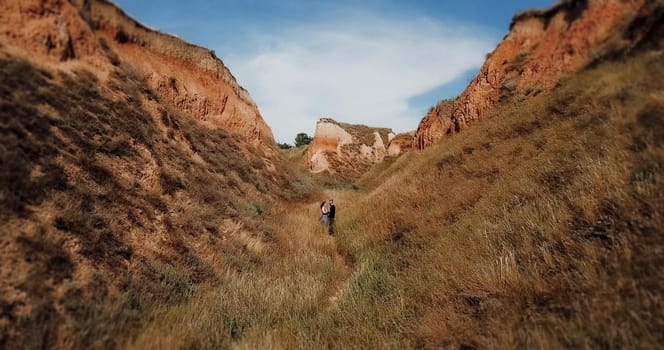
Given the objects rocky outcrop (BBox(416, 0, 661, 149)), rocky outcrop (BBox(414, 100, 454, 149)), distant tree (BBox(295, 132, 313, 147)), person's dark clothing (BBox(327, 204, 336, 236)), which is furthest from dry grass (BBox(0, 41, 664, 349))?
distant tree (BBox(295, 132, 313, 147))

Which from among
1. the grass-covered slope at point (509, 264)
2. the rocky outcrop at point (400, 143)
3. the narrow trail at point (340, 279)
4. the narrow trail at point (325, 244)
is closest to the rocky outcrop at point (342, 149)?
the rocky outcrop at point (400, 143)

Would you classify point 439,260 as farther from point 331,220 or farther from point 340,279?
point 331,220

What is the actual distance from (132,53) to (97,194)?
36.4ft

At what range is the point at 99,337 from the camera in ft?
14.0

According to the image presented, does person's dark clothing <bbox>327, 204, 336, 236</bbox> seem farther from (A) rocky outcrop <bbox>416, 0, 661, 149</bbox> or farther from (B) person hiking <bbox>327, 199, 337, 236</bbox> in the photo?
(A) rocky outcrop <bbox>416, 0, 661, 149</bbox>

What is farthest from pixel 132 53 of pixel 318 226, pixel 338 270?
pixel 338 270

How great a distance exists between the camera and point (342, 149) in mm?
46000

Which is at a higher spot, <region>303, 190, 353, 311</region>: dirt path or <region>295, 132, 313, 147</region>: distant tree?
<region>295, 132, 313, 147</region>: distant tree

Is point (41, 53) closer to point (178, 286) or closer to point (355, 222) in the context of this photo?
point (178, 286)

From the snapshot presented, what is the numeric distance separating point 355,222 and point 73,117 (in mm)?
9105

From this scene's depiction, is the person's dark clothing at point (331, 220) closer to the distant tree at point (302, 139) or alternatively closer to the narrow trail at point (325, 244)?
the narrow trail at point (325, 244)

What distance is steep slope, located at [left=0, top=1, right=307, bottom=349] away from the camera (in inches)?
185

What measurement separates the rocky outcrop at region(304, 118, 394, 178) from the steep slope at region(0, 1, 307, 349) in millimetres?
27725

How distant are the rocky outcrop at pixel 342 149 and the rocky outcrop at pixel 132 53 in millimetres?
17018
